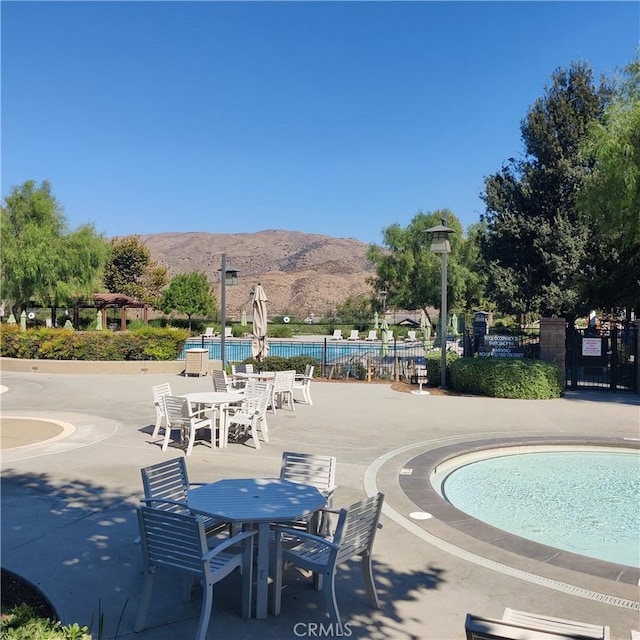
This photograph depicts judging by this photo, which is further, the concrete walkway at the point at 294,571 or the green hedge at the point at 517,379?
the green hedge at the point at 517,379

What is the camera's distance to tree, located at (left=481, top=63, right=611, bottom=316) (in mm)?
21234

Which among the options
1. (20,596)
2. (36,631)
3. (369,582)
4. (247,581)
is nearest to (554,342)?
(369,582)

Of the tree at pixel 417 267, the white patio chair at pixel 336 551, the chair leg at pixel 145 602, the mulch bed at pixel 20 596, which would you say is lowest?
the mulch bed at pixel 20 596

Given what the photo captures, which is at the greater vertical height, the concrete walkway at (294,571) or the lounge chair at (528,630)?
the lounge chair at (528,630)

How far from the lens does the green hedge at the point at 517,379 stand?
553 inches

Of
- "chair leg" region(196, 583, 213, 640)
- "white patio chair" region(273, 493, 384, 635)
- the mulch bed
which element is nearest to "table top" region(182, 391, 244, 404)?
the mulch bed

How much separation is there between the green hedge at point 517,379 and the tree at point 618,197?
465 centimetres

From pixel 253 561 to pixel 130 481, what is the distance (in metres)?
3.43

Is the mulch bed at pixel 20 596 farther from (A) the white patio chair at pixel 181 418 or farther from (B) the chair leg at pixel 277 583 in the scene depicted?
(A) the white patio chair at pixel 181 418

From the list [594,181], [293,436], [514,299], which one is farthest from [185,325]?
[293,436]

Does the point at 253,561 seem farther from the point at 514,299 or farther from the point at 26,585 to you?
the point at 514,299

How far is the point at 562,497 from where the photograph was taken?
23.3ft

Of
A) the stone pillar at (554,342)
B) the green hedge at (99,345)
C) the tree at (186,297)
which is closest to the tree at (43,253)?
the tree at (186,297)

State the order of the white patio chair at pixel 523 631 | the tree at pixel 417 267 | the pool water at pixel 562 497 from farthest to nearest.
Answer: the tree at pixel 417 267, the pool water at pixel 562 497, the white patio chair at pixel 523 631
